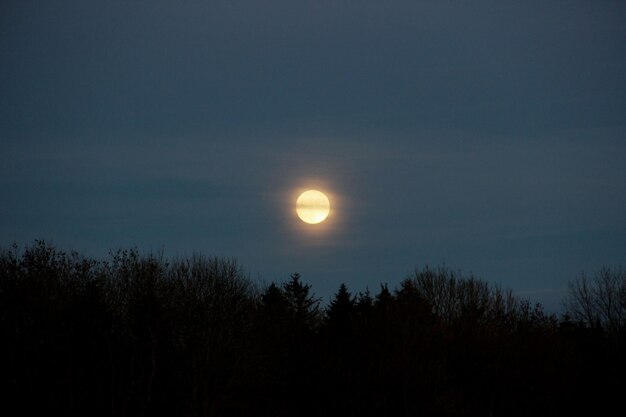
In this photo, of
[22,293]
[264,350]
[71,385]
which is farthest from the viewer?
[264,350]

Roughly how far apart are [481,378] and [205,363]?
1554 cm

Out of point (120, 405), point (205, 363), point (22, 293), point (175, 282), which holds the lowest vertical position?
point (120, 405)

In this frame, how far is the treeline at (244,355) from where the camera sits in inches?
1275

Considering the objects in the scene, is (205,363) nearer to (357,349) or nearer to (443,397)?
(357,349)

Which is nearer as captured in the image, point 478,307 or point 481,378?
point 481,378

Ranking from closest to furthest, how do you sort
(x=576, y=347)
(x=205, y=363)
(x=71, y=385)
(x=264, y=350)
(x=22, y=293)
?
(x=71, y=385), (x=22, y=293), (x=205, y=363), (x=264, y=350), (x=576, y=347)

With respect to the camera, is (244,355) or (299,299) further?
(299,299)

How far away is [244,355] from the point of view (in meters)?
37.5

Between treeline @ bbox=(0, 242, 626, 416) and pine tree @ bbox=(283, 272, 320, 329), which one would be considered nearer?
treeline @ bbox=(0, 242, 626, 416)

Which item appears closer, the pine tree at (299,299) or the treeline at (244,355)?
the treeline at (244,355)

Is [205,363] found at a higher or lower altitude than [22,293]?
lower

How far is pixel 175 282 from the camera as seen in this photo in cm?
4322

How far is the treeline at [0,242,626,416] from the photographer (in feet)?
106

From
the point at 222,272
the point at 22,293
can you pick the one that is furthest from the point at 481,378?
the point at 22,293
